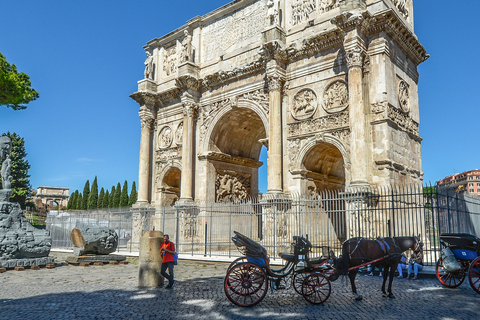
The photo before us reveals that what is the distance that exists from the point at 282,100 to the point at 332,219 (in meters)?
5.17

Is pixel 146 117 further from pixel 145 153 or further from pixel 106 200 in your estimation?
pixel 106 200

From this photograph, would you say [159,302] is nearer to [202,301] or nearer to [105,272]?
[202,301]

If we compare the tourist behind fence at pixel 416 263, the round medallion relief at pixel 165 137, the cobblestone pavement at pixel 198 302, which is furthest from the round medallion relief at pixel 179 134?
the tourist behind fence at pixel 416 263

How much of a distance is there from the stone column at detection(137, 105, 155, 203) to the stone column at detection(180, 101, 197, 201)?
2863 mm

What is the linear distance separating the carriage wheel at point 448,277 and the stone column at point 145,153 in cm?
1503

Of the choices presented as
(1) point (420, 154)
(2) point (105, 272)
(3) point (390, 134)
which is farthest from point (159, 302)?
(1) point (420, 154)

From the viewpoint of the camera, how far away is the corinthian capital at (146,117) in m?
21.0

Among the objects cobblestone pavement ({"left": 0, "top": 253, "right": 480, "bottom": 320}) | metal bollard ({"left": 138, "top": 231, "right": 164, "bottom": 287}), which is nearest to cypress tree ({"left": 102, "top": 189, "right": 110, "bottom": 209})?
cobblestone pavement ({"left": 0, "top": 253, "right": 480, "bottom": 320})

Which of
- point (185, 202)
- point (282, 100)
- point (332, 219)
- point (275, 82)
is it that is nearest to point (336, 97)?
point (282, 100)

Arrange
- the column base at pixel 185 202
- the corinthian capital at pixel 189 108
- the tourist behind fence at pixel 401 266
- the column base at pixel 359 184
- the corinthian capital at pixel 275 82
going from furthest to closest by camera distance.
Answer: the corinthian capital at pixel 189 108 → the column base at pixel 185 202 → the corinthian capital at pixel 275 82 → the column base at pixel 359 184 → the tourist behind fence at pixel 401 266

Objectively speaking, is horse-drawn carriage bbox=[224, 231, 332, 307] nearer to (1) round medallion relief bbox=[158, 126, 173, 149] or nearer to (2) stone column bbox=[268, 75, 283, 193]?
(2) stone column bbox=[268, 75, 283, 193]

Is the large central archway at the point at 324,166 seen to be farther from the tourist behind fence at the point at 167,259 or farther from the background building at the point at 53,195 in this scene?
the background building at the point at 53,195

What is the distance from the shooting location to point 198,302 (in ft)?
21.2

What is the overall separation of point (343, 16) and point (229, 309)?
10751 millimetres
